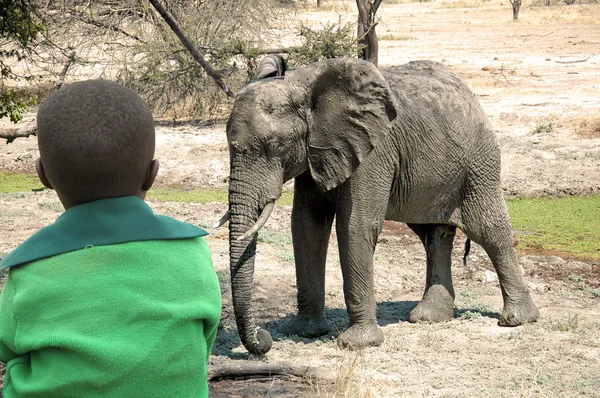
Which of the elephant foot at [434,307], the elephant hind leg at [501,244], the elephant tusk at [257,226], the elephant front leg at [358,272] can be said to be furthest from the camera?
the elephant foot at [434,307]

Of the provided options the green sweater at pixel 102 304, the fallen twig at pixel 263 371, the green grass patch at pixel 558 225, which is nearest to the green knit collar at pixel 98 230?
the green sweater at pixel 102 304

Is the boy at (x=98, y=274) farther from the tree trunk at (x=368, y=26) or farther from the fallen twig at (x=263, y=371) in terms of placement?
the tree trunk at (x=368, y=26)

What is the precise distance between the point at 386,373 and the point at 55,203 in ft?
21.8

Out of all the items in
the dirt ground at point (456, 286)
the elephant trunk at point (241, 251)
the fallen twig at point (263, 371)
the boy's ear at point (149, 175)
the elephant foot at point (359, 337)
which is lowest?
the dirt ground at point (456, 286)

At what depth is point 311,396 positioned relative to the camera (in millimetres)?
4793

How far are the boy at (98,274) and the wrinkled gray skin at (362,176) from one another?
3.64 m

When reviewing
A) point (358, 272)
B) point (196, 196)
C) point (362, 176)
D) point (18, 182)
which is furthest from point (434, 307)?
point (18, 182)

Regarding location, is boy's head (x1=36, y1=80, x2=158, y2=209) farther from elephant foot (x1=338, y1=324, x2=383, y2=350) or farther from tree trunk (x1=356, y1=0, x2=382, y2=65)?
tree trunk (x1=356, y1=0, x2=382, y2=65)

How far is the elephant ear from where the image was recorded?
619cm

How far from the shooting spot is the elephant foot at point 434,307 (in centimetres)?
743

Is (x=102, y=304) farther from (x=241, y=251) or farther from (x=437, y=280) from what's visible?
(x=437, y=280)

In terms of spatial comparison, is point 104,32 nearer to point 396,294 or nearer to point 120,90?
point 396,294

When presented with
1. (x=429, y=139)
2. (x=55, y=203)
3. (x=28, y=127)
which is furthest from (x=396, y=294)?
(x=55, y=203)

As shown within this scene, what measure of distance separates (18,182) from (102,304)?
12.4m
